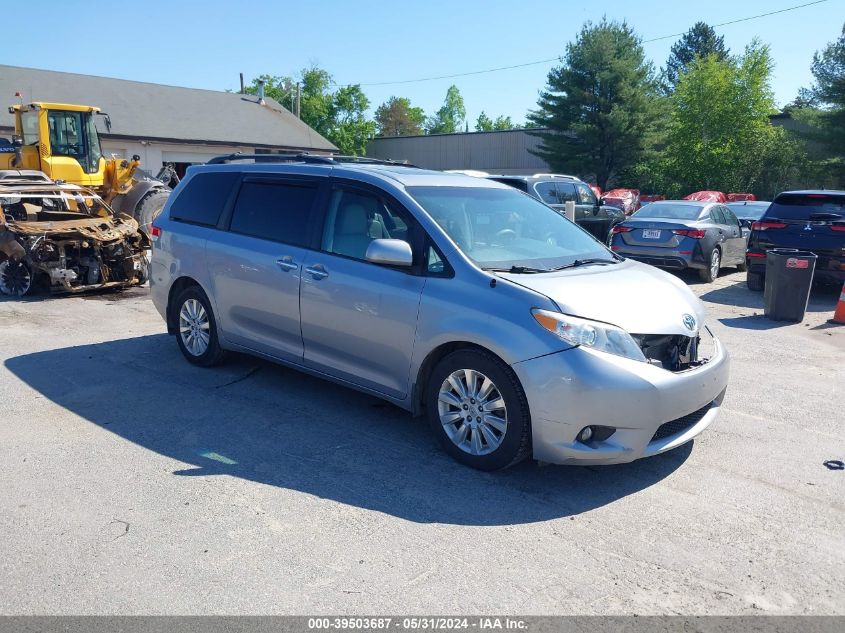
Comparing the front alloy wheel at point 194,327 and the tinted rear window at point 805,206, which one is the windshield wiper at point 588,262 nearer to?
the front alloy wheel at point 194,327

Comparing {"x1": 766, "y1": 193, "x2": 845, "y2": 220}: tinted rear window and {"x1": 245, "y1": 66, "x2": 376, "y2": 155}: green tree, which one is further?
{"x1": 245, "y1": 66, "x2": 376, "y2": 155}: green tree

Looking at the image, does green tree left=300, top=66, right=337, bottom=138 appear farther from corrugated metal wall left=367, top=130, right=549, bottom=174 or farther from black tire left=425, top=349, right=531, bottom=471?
black tire left=425, top=349, right=531, bottom=471

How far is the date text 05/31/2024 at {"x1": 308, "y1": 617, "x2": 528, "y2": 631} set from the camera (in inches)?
116

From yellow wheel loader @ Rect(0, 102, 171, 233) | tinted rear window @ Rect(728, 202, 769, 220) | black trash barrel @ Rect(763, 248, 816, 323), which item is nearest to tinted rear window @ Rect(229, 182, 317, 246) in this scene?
black trash barrel @ Rect(763, 248, 816, 323)

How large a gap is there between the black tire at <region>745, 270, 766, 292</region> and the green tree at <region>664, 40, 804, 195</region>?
27.8 metres

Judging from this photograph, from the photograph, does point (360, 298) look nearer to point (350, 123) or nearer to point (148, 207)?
point (148, 207)

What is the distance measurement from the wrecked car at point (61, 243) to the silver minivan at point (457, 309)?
181 inches

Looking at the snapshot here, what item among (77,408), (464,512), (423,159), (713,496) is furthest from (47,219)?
(423,159)

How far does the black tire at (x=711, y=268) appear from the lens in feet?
42.3

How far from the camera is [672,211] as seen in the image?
44.2 feet

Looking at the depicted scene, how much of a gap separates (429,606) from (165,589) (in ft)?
3.92

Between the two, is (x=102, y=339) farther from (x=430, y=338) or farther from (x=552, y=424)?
(x=552, y=424)

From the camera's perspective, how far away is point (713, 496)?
166 inches

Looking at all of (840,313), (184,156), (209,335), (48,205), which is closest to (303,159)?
(209,335)
